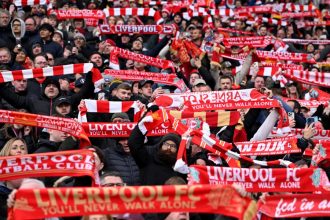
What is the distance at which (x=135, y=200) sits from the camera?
19.2 feet

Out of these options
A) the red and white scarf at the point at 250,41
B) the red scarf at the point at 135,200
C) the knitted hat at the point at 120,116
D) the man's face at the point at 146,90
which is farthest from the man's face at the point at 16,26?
the red scarf at the point at 135,200

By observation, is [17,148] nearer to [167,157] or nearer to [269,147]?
[167,157]

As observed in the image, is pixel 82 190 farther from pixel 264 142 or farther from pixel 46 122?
pixel 264 142

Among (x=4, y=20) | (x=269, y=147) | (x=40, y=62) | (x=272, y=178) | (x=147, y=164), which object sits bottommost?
(x=269, y=147)

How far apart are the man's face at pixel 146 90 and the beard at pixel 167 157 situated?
11.5 ft

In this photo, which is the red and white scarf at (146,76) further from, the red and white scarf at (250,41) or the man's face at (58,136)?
the man's face at (58,136)

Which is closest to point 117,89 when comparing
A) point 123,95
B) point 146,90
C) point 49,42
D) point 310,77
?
point 123,95

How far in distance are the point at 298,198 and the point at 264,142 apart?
224cm

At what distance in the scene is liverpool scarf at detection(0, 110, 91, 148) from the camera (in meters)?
8.49

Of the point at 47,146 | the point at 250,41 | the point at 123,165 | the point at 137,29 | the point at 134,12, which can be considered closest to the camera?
the point at 47,146

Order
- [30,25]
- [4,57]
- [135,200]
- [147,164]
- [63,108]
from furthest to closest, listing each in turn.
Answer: [30,25] < [4,57] < [63,108] < [147,164] < [135,200]

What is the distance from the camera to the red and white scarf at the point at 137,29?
15266 millimetres

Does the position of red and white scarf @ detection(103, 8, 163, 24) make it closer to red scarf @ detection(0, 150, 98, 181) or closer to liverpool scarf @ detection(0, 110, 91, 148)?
liverpool scarf @ detection(0, 110, 91, 148)

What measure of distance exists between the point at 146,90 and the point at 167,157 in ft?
12.0
